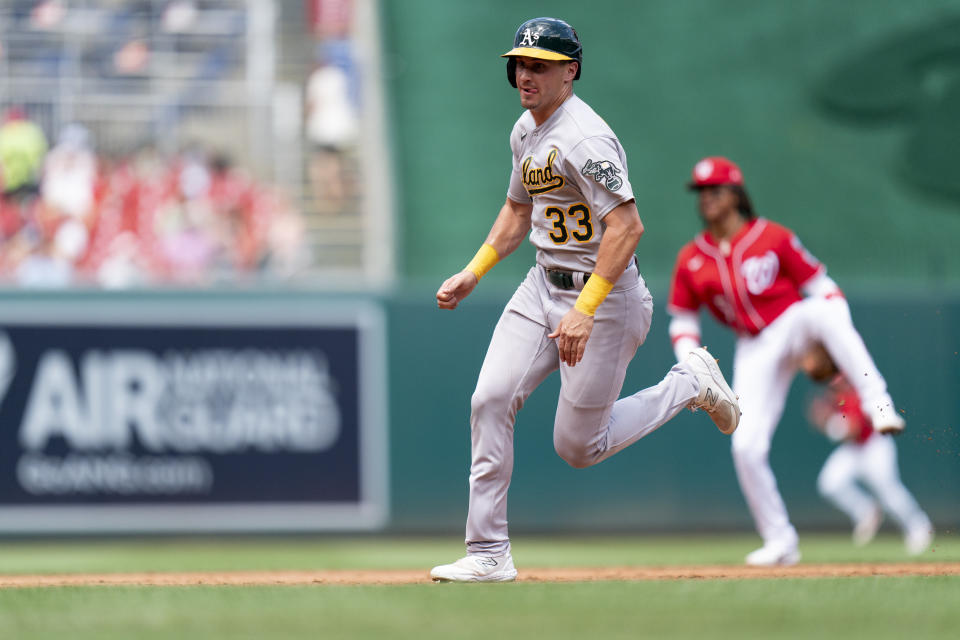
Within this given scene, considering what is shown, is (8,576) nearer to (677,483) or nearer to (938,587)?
(938,587)

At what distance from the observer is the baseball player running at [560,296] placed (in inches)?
203

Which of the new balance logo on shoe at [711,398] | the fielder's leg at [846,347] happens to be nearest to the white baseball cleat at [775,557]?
the fielder's leg at [846,347]

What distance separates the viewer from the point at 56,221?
41.6 feet

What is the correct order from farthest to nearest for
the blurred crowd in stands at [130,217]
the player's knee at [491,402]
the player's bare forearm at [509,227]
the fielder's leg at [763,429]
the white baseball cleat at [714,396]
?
the blurred crowd in stands at [130,217], the fielder's leg at [763,429], the white baseball cleat at [714,396], the player's bare forearm at [509,227], the player's knee at [491,402]

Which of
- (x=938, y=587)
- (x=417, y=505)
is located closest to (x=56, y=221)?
(x=417, y=505)

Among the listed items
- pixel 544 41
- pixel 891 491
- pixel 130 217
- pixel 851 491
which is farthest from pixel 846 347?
pixel 130 217

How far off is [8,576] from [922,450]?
252 inches

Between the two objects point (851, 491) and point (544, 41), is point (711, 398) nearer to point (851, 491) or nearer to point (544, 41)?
point (544, 41)

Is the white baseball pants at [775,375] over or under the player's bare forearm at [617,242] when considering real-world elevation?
under

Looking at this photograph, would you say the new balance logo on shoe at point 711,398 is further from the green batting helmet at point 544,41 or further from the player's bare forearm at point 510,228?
the green batting helmet at point 544,41

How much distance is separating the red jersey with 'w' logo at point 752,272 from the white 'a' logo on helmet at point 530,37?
2.76 m

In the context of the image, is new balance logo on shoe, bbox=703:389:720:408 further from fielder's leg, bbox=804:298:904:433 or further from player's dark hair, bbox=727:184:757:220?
player's dark hair, bbox=727:184:757:220

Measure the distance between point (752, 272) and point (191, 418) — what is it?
4013 millimetres

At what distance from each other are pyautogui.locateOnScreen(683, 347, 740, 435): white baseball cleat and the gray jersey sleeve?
1.13 meters
